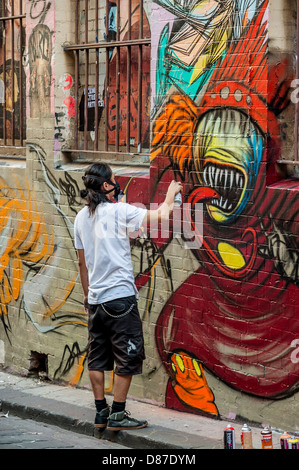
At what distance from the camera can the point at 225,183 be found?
20.5 ft

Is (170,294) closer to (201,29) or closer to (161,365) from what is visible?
(161,365)

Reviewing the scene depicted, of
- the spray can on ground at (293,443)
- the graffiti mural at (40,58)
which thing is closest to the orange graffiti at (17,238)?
the graffiti mural at (40,58)

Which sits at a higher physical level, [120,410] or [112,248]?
[112,248]

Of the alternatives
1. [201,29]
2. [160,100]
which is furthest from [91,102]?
[201,29]

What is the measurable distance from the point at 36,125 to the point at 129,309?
289 centimetres

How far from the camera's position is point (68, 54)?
805cm

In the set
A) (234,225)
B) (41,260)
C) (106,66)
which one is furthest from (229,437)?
(106,66)

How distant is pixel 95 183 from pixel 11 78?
3342 mm

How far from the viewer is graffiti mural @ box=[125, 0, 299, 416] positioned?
19.4 ft

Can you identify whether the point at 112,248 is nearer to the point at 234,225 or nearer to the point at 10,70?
the point at 234,225

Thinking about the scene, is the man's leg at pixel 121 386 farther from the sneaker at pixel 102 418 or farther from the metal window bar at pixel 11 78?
the metal window bar at pixel 11 78

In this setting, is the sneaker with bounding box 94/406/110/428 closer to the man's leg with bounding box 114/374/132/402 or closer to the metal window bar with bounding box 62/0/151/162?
the man's leg with bounding box 114/374/132/402

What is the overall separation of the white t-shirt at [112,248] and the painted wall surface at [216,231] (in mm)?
688

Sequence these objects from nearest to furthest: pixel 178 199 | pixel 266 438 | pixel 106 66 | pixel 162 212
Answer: pixel 266 438
pixel 162 212
pixel 178 199
pixel 106 66
